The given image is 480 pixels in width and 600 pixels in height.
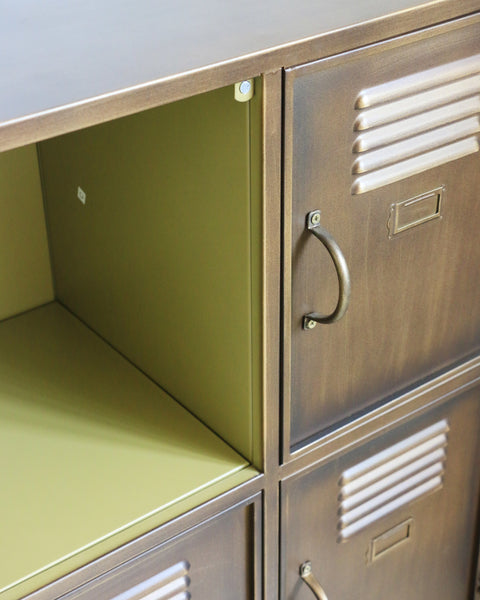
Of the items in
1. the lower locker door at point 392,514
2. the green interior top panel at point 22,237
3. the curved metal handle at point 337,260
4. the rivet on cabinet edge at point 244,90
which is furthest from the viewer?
the green interior top panel at point 22,237

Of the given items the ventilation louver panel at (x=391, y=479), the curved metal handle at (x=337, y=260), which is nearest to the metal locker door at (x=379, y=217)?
the curved metal handle at (x=337, y=260)

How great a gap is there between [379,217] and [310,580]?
449 mm

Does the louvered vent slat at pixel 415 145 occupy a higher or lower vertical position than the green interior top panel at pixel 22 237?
higher

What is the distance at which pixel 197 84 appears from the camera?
2.42ft

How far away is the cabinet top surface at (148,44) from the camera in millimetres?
691

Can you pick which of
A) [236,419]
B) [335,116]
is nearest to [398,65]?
[335,116]

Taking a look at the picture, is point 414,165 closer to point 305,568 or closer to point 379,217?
point 379,217

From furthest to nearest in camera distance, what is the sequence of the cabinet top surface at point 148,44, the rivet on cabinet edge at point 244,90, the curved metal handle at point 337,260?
the curved metal handle at point 337,260, the rivet on cabinet edge at point 244,90, the cabinet top surface at point 148,44

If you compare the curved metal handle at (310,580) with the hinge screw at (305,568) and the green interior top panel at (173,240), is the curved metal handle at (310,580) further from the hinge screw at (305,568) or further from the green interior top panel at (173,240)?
the green interior top panel at (173,240)

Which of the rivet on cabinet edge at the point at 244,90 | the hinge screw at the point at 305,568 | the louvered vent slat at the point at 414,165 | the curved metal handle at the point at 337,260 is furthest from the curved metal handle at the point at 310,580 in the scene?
the rivet on cabinet edge at the point at 244,90

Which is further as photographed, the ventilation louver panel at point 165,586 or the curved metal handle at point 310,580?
the curved metal handle at point 310,580

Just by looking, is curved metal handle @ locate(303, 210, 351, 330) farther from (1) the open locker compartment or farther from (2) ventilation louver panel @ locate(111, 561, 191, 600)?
(2) ventilation louver panel @ locate(111, 561, 191, 600)

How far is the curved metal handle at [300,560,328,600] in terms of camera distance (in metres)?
1.12

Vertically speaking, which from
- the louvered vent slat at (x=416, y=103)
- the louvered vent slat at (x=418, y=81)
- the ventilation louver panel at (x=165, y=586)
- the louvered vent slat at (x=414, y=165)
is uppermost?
the louvered vent slat at (x=418, y=81)
